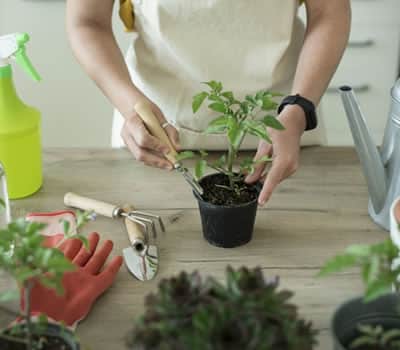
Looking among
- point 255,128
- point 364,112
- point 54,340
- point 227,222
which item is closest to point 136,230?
point 227,222

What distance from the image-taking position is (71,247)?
940 millimetres

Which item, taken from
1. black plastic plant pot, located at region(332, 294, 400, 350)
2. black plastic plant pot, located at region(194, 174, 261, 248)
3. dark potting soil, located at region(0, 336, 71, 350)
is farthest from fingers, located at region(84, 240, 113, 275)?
black plastic plant pot, located at region(332, 294, 400, 350)

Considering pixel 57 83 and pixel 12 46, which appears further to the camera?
pixel 57 83

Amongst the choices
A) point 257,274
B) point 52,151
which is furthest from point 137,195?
point 257,274

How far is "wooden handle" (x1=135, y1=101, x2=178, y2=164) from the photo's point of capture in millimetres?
1066

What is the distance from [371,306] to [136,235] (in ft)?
1.31

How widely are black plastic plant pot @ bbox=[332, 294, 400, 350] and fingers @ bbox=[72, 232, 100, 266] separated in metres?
0.38

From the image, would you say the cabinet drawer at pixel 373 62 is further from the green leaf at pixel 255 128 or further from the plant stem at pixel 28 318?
the plant stem at pixel 28 318

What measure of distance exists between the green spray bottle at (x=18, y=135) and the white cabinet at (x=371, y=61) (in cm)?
128

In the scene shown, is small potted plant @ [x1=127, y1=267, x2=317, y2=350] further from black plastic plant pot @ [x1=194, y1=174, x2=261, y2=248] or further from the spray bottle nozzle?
the spray bottle nozzle

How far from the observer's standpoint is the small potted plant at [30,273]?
0.61 meters

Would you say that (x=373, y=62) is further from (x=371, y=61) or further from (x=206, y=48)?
(x=206, y=48)

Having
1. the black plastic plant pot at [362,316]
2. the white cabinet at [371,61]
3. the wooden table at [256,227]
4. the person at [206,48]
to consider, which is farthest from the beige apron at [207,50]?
the white cabinet at [371,61]

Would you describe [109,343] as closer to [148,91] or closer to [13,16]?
[148,91]
